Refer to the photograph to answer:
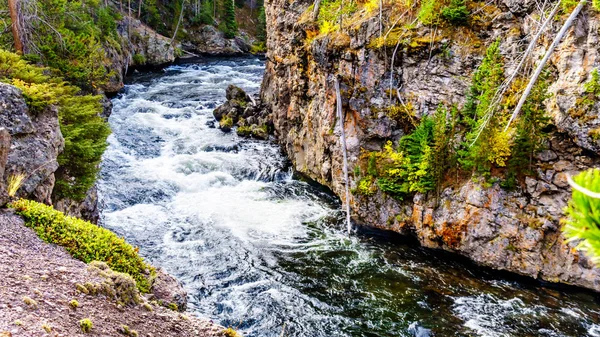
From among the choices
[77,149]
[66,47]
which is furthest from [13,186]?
[66,47]

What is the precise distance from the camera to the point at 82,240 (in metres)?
8.03

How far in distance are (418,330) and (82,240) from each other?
27.0 feet

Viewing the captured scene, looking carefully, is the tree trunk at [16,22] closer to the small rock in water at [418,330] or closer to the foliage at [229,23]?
the small rock in water at [418,330]

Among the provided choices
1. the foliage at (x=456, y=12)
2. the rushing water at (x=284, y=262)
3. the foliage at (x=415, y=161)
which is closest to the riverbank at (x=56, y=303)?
the rushing water at (x=284, y=262)

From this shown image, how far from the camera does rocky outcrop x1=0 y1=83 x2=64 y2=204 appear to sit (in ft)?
31.6

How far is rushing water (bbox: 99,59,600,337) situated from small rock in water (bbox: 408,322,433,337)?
0.12 ft

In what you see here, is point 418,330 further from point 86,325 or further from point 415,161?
point 86,325

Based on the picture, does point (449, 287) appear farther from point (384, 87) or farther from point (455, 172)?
point (384, 87)

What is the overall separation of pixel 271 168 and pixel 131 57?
2745cm

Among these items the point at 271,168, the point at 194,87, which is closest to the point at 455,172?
the point at 271,168

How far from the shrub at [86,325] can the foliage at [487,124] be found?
975 cm

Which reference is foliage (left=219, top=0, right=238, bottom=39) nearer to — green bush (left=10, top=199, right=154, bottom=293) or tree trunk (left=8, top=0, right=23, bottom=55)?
tree trunk (left=8, top=0, right=23, bottom=55)

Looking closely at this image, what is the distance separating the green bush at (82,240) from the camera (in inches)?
308

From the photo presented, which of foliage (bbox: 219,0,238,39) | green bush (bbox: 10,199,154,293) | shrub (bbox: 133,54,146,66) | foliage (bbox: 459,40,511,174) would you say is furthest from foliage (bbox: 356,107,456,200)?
foliage (bbox: 219,0,238,39)
